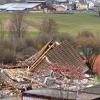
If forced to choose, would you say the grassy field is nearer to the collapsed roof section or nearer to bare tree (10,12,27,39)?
bare tree (10,12,27,39)

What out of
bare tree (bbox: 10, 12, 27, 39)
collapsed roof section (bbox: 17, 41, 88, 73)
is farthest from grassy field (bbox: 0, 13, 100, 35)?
collapsed roof section (bbox: 17, 41, 88, 73)

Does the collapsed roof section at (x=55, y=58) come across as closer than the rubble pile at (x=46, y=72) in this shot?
No

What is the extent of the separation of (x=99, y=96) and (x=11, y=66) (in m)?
12.1

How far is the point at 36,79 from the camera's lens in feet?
84.4

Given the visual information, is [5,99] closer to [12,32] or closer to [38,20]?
[12,32]

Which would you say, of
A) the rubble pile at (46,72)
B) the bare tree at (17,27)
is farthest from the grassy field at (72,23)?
the rubble pile at (46,72)

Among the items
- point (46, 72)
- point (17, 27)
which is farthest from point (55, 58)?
point (17, 27)

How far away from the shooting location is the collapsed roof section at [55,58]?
28.0 meters

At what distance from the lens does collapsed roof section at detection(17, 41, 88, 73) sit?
91.8 feet

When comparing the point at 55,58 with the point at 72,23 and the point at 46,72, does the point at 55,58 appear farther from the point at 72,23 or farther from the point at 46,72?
the point at 72,23

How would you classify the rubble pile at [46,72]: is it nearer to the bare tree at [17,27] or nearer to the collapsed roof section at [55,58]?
the collapsed roof section at [55,58]

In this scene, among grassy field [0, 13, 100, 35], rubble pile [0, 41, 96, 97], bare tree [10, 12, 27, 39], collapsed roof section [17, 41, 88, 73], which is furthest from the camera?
grassy field [0, 13, 100, 35]

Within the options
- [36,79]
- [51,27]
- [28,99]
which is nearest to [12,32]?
[51,27]

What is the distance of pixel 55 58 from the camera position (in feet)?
95.0
